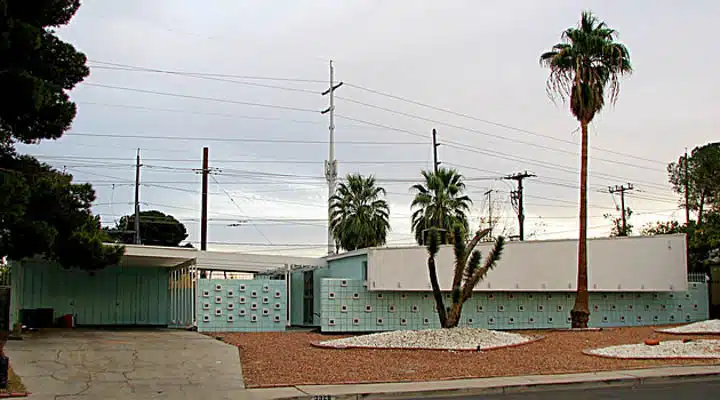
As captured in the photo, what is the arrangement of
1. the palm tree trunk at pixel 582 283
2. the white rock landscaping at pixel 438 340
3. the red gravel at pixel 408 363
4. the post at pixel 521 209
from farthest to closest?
the post at pixel 521 209 → the palm tree trunk at pixel 582 283 → the white rock landscaping at pixel 438 340 → the red gravel at pixel 408 363

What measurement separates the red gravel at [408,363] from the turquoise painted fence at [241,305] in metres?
4.89

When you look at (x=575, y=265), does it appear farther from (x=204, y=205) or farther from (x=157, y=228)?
(x=157, y=228)

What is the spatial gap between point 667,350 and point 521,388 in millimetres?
6211

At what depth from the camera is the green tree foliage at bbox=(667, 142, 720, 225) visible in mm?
33250

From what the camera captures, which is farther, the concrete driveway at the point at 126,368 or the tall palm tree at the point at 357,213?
the tall palm tree at the point at 357,213

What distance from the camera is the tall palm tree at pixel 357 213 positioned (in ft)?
134

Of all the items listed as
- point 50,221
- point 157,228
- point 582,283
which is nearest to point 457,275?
point 582,283

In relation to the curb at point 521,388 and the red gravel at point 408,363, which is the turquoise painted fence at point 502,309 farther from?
the curb at point 521,388

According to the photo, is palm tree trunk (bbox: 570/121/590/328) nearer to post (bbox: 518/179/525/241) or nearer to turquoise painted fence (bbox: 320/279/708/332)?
turquoise painted fence (bbox: 320/279/708/332)

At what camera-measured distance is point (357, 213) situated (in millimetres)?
41406

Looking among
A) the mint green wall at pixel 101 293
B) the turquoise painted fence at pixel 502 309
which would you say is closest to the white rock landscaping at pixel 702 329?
the turquoise painted fence at pixel 502 309

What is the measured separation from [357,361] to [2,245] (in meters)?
9.78

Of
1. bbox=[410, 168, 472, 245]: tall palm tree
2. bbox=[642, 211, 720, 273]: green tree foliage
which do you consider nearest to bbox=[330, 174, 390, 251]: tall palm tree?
bbox=[410, 168, 472, 245]: tall palm tree

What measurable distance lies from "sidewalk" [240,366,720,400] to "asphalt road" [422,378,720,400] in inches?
10.4
